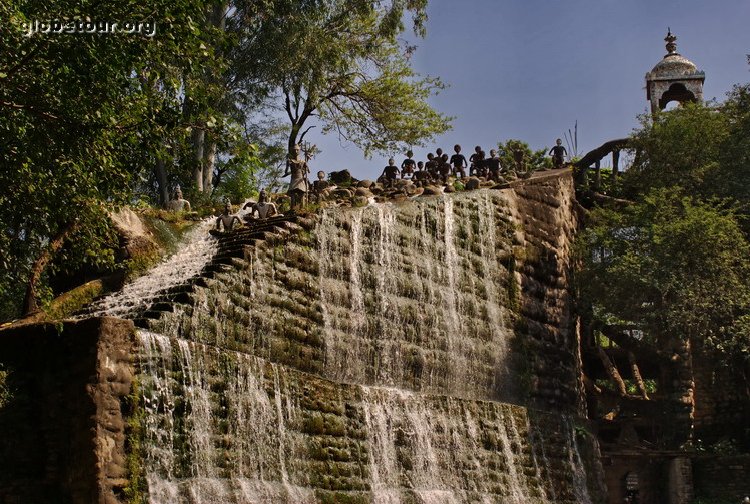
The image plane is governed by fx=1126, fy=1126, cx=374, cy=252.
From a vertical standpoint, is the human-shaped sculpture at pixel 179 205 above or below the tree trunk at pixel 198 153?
below

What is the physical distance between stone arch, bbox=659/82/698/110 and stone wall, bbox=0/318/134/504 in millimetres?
32940

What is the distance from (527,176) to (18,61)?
18644 millimetres

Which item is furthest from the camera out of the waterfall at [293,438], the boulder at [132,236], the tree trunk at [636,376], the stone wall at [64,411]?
the tree trunk at [636,376]

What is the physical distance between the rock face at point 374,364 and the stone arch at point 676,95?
16186 mm

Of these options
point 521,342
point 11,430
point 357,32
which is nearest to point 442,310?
point 521,342

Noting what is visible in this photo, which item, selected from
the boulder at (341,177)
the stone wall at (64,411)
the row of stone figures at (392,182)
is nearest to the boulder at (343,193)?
A: the row of stone figures at (392,182)

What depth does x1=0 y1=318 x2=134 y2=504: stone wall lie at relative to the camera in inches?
605

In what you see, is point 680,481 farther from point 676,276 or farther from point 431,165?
point 431,165

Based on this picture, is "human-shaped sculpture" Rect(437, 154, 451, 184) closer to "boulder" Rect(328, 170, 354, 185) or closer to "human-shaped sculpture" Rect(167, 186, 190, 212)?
"boulder" Rect(328, 170, 354, 185)

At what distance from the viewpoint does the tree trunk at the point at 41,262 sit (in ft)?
62.9

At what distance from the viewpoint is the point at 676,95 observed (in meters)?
45.1

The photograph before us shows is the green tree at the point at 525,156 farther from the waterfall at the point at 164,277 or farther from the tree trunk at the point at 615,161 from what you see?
the waterfall at the point at 164,277

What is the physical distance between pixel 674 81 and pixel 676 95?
34.1 inches

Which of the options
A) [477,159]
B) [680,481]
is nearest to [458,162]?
[477,159]
